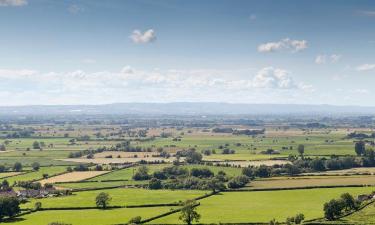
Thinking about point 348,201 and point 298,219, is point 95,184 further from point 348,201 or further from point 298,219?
point 348,201

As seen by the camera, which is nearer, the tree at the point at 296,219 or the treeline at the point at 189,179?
the tree at the point at 296,219

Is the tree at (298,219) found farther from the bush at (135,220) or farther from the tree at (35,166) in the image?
the tree at (35,166)

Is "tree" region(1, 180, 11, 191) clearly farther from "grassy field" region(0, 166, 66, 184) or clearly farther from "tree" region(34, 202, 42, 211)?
"tree" region(34, 202, 42, 211)

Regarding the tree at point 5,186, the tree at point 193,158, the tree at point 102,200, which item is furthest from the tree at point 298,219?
the tree at point 193,158

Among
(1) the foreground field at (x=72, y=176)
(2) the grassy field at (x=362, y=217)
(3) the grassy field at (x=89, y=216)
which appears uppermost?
(2) the grassy field at (x=362, y=217)

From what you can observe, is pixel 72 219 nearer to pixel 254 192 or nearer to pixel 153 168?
pixel 254 192

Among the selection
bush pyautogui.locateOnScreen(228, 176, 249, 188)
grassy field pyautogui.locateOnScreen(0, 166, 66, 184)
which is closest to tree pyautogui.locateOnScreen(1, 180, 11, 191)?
grassy field pyautogui.locateOnScreen(0, 166, 66, 184)

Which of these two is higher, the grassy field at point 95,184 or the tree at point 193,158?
the tree at point 193,158
